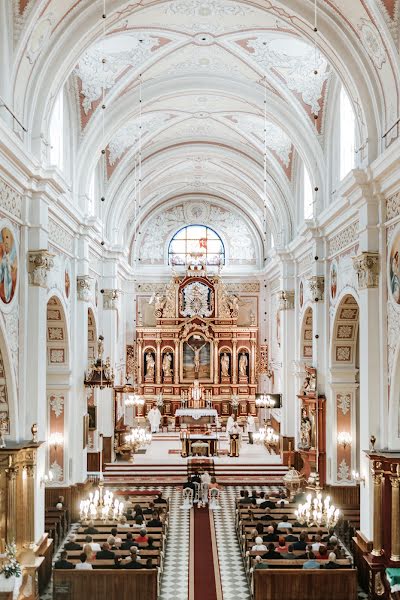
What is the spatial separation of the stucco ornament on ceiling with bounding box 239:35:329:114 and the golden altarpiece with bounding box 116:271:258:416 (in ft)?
56.7

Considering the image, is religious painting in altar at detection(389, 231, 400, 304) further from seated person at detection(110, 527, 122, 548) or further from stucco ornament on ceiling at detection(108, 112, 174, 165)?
stucco ornament on ceiling at detection(108, 112, 174, 165)

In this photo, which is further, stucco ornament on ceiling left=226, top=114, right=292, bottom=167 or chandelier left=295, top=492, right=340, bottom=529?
stucco ornament on ceiling left=226, top=114, right=292, bottom=167

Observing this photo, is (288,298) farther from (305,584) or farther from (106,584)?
(106,584)

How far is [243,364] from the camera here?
113 feet

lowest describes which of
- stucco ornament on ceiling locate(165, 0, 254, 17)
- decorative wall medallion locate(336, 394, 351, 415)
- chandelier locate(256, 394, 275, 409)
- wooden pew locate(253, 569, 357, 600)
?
wooden pew locate(253, 569, 357, 600)

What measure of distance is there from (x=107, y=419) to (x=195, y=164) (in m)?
12.1

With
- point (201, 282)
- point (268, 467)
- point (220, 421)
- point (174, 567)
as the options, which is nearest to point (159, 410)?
point (220, 421)

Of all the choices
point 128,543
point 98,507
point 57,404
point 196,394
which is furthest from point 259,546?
point 196,394

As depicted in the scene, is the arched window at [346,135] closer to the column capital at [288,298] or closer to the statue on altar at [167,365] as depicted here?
the column capital at [288,298]

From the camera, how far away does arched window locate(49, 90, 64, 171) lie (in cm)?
1653

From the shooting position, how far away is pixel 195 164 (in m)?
29.1

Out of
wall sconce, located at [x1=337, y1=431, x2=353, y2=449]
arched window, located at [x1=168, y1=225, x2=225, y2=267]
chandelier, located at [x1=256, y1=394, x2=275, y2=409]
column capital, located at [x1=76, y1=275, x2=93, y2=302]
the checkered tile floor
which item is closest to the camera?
the checkered tile floor

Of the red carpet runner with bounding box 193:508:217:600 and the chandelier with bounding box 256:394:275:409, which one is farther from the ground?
the chandelier with bounding box 256:394:275:409

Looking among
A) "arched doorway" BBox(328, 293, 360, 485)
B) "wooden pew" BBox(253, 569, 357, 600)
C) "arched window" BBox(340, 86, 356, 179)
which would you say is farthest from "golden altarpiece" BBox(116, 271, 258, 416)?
"wooden pew" BBox(253, 569, 357, 600)
